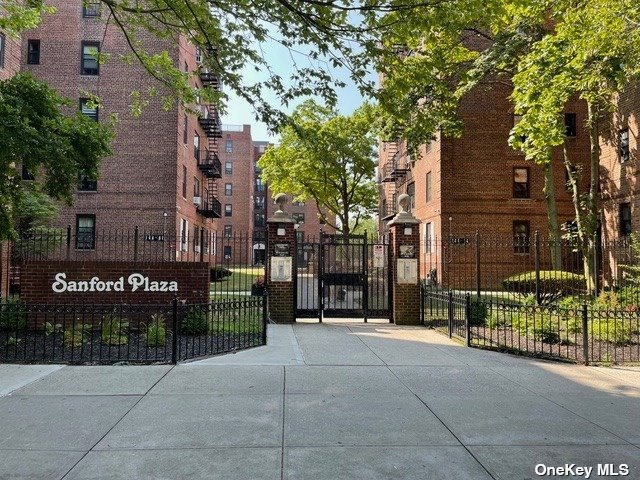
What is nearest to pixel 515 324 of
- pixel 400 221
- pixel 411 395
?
pixel 400 221

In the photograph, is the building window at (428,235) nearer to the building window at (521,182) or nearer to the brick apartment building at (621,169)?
the building window at (521,182)

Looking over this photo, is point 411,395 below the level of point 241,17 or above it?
below

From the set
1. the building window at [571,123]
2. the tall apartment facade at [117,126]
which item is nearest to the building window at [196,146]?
the tall apartment facade at [117,126]

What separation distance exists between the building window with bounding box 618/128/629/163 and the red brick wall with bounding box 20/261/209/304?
1994 cm

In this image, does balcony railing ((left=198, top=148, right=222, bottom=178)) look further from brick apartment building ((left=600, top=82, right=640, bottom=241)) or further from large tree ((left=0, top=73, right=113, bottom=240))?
brick apartment building ((left=600, top=82, right=640, bottom=241))

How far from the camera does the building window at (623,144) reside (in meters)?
21.2

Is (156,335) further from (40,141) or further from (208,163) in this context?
(208,163)

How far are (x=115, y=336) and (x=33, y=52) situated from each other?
22.8 m

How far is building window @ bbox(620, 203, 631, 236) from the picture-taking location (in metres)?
21.1

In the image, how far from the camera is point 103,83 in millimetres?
24828

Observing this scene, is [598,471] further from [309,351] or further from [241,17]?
[241,17]

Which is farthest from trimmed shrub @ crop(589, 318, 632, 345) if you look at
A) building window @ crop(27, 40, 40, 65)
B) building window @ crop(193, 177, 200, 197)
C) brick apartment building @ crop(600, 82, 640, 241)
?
building window @ crop(27, 40, 40, 65)

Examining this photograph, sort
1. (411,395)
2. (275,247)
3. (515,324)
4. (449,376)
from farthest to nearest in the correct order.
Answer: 1. (275,247)
2. (515,324)
3. (449,376)
4. (411,395)

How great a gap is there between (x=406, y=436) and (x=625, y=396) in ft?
11.4
